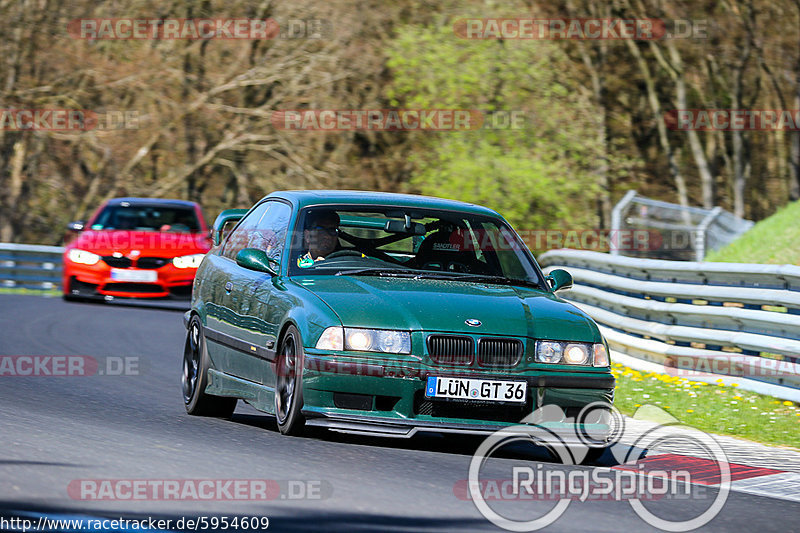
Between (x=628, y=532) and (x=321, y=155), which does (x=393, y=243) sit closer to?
(x=628, y=532)

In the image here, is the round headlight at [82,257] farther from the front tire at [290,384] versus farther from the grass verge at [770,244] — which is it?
the front tire at [290,384]

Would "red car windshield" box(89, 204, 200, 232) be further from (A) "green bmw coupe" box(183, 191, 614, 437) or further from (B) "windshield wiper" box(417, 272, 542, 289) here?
(B) "windshield wiper" box(417, 272, 542, 289)

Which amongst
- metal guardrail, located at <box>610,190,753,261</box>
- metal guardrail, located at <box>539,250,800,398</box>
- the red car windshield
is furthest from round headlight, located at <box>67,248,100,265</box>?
metal guardrail, located at <box>539,250,800,398</box>

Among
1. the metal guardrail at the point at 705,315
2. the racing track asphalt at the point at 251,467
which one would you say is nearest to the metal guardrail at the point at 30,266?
the metal guardrail at the point at 705,315

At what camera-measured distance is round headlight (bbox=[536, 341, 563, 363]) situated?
813 centimetres

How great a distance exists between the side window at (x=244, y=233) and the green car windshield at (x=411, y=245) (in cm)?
77

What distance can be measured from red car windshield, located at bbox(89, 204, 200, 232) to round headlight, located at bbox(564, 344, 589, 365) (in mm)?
15113

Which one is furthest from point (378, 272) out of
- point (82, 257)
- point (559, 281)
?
point (82, 257)

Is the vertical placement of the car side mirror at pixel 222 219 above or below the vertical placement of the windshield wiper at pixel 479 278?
above

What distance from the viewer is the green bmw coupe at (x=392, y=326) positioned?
26.0ft

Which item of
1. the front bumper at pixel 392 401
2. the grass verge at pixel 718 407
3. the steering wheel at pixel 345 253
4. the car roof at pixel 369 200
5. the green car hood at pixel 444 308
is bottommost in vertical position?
the grass verge at pixel 718 407

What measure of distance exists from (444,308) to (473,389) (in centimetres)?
51

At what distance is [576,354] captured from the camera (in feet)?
27.1

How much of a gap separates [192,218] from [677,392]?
12.5 meters
